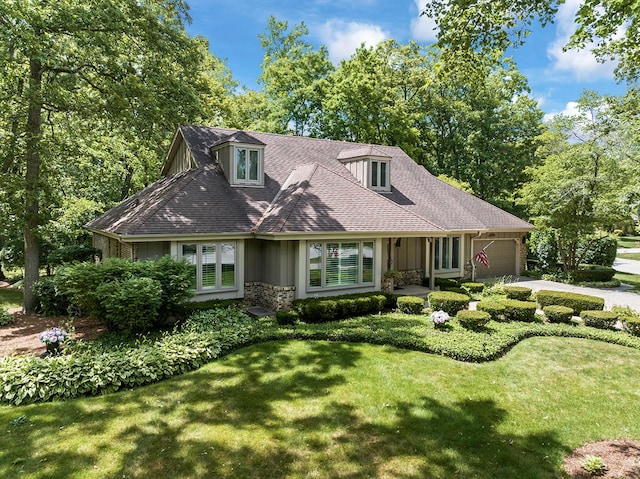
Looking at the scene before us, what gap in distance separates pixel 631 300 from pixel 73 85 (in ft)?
79.4

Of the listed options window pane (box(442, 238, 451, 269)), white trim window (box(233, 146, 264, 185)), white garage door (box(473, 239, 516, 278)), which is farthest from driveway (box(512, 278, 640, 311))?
white trim window (box(233, 146, 264, 185))

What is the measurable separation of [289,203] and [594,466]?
12.0 metres

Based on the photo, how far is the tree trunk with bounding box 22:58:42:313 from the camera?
48.1 ft

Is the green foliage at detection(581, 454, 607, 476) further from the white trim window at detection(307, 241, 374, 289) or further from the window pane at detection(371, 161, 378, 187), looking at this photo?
the window pane at detection(371, 161, 378, 187)

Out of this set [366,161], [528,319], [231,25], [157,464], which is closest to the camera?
[157,464]

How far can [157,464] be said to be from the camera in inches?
226

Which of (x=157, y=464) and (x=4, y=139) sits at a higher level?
(x=4, y=139)

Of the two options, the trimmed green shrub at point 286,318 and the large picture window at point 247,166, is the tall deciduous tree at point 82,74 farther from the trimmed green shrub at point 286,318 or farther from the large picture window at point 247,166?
the trimmed green shrub at point 286,318

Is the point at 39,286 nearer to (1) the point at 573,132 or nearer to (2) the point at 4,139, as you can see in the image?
(2) the point at 4,139

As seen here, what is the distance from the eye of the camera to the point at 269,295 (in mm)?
14875

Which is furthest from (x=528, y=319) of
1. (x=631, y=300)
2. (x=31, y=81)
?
(x=31, y=81)

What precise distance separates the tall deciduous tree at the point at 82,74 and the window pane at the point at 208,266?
5.69m

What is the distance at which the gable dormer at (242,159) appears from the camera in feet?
54.8

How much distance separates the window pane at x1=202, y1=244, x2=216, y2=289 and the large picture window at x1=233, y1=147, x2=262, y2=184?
363 centimetres
